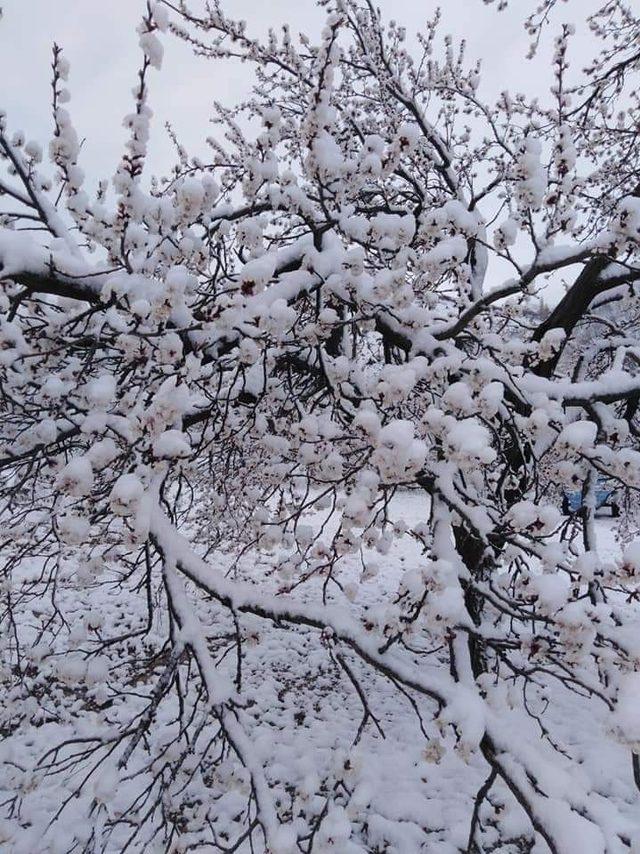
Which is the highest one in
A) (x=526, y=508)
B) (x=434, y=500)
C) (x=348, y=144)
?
(x=348, y=144)

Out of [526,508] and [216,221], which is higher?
[216,221]

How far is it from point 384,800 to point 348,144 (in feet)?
21.7

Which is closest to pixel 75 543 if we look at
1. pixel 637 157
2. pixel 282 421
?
pixel 282 421

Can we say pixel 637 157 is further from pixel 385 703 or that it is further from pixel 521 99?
pixel 385 703

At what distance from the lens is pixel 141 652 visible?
681 centimetres

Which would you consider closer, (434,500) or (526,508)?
(526,508)

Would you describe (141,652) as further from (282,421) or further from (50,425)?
(50,425)

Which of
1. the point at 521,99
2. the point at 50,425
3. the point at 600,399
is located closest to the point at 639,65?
the point at 521,99

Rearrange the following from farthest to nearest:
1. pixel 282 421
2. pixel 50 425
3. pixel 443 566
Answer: pixel 282 421 < pixel 50 425 < pixel 443 566

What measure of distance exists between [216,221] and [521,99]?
5.15 meters

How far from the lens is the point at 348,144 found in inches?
244

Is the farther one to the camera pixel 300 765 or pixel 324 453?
pixel 300 765

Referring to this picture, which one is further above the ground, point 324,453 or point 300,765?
point 324,453

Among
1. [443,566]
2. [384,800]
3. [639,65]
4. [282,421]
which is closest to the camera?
[443,566]
